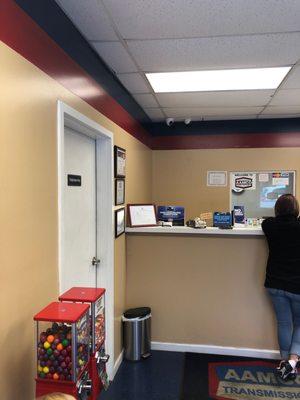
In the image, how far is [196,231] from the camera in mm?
3248

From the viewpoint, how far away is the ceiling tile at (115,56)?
2.44m

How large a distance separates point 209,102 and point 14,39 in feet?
9.54

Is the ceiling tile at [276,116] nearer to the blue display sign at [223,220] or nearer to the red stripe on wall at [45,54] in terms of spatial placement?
the blue display sign at [223,220]

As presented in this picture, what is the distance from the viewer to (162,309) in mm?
3420

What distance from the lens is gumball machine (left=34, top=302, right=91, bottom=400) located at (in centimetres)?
138

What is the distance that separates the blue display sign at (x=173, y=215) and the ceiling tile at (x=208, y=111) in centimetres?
147

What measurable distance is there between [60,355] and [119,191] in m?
1.90

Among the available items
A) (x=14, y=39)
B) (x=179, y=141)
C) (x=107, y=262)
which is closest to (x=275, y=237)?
(x=107, y=262)

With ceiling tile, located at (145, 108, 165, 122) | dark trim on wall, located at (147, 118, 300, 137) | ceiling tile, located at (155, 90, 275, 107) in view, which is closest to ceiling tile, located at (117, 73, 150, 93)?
ceiling tile, located at (155, 90, 275, 107)

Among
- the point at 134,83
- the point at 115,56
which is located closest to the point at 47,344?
the point at 115,56

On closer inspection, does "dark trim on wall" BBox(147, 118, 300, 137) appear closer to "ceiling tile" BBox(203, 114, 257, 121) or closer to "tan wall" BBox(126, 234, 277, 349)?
"ceiling tile" BBox(203, 114, 257, 121)

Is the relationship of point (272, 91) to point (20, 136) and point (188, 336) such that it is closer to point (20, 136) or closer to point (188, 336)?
point (188, 336)

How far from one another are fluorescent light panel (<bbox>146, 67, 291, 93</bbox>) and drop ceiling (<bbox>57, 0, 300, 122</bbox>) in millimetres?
103

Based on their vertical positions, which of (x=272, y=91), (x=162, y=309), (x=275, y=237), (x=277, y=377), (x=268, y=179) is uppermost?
(x=272, y=91)
